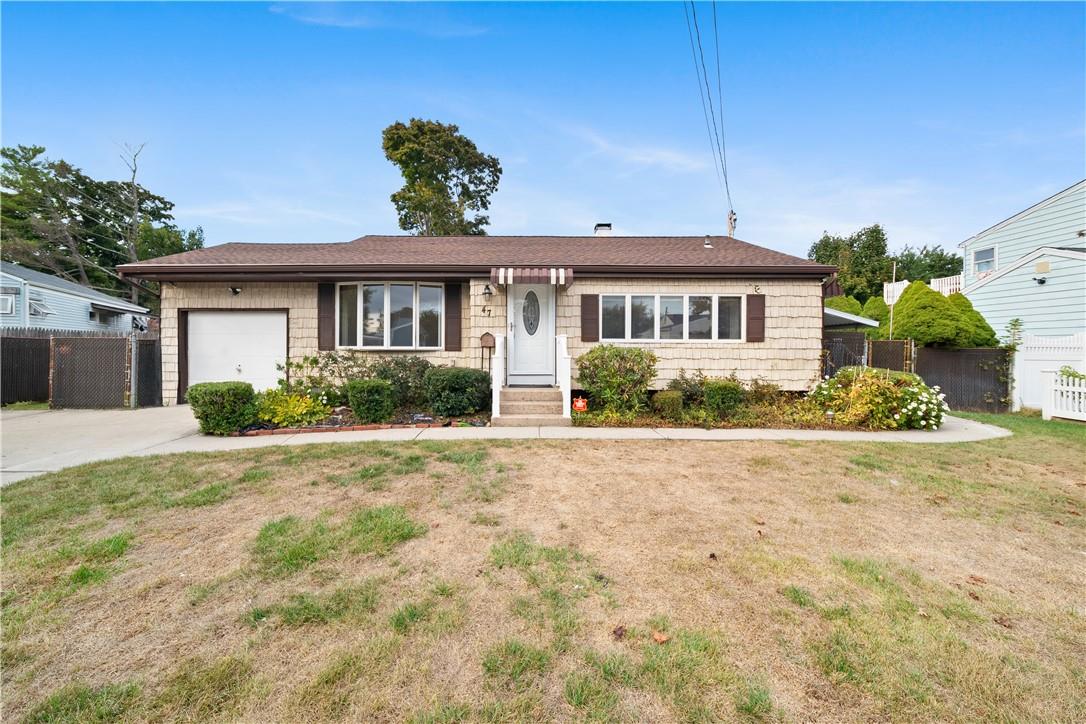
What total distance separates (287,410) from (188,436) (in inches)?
53.1

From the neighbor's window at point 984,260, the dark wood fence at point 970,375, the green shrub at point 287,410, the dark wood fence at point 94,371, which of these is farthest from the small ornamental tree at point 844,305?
the dark wood fence at point 94,371

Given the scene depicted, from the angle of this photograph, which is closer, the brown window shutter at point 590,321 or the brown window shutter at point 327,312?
the brown window shutter at point 590,321

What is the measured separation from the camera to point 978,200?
70.9 feet

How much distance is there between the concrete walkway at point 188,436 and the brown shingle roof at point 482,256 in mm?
3300

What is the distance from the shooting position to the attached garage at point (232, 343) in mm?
9609

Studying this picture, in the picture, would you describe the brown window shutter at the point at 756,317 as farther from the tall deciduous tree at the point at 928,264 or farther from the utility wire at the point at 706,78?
the tall deciduous tree at the point at 928,264

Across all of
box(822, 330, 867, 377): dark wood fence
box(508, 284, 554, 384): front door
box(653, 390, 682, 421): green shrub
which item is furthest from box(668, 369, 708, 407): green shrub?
box(822, 330, 867, 377): dark wood fence

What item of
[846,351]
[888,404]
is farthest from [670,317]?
[846,351]

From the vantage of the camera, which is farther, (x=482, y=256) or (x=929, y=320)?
(x=929, y=320)

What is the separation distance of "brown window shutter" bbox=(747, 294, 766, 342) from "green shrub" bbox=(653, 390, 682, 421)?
105 inches

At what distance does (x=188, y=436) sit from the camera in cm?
650

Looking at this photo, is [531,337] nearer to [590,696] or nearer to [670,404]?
[670,404]

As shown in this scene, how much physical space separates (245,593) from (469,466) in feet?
8.73

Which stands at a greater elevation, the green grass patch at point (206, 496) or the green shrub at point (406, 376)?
the green shrub at point (406, 376)
